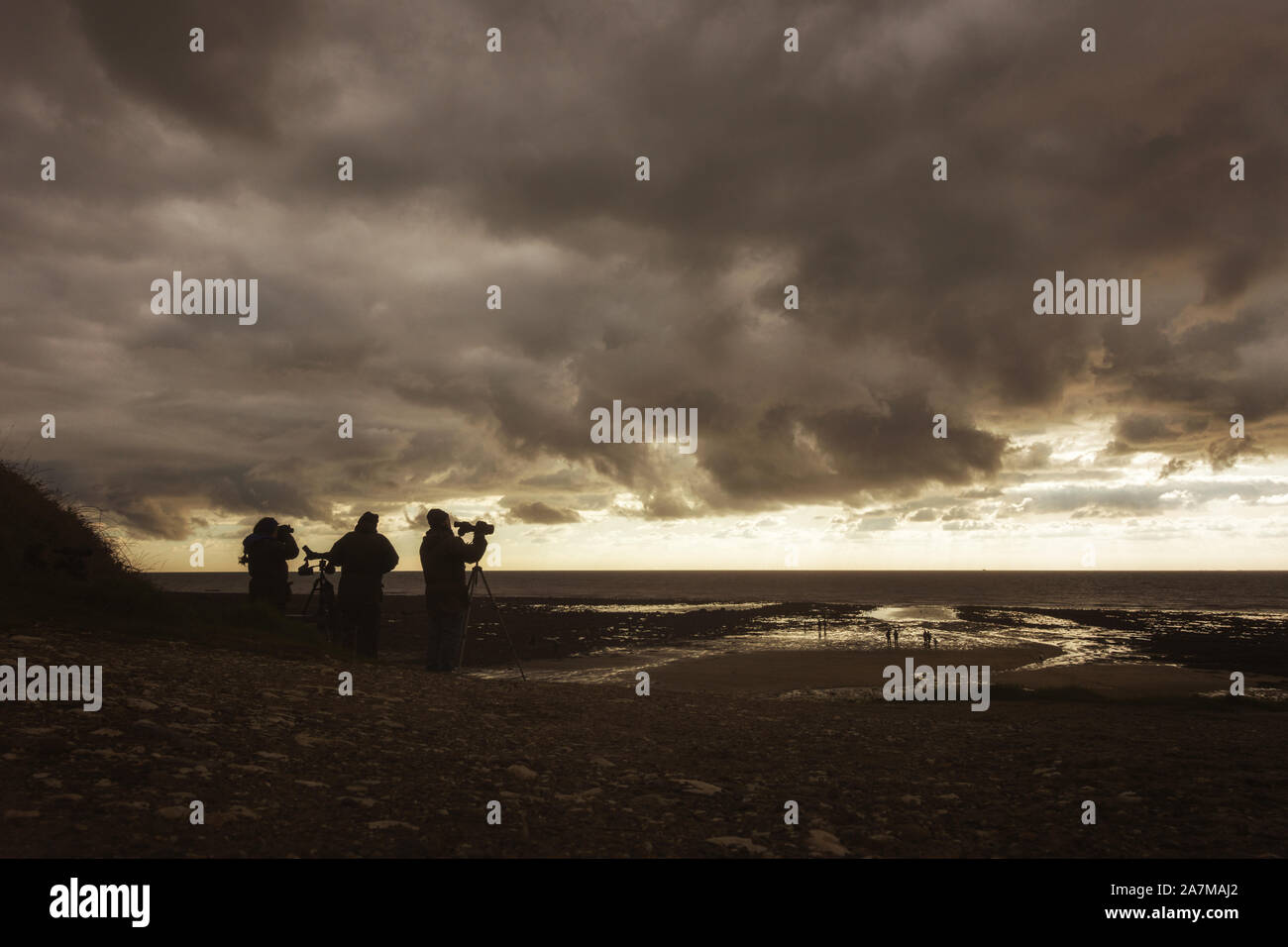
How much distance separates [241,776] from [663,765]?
12.6ft

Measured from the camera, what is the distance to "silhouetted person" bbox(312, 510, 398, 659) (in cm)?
1412

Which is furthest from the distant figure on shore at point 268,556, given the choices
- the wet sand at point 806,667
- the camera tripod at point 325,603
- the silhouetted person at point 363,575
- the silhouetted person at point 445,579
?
the wet sand at point 806,667

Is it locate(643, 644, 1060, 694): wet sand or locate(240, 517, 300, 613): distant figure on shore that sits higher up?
locate(240, 517, 300, 613): distant figure on shore

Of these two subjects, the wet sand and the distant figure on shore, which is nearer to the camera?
the distant figure on shore

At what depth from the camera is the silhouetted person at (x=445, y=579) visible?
1447cm

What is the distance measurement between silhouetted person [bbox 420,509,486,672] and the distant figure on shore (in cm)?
322

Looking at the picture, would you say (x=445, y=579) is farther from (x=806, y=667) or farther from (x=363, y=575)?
(x=806, y=667)

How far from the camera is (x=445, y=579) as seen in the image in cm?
1451

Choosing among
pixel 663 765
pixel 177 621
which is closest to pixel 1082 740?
pixel 663 765

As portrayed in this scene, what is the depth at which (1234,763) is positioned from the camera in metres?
8.75

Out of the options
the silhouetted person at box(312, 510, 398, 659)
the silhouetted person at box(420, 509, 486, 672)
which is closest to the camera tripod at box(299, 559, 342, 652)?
the silhouetted person at box(312, 510, 398, 659)

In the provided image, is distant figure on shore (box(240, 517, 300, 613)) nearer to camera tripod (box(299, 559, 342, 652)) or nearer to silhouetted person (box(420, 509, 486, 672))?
camera tripod (box(299, 559, 342, 652))
